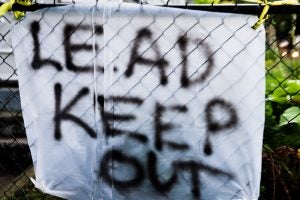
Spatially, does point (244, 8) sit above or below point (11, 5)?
below

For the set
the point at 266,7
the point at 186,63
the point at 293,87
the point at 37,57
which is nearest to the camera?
the point at 266,7

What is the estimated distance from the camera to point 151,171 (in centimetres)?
223

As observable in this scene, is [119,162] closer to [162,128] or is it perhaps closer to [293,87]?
[162,128]

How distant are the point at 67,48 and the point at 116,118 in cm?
45

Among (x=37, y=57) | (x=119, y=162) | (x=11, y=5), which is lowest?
(x=119, y=162)

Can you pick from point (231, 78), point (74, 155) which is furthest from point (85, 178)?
point (231, 78)

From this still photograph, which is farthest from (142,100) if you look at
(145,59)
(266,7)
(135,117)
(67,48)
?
(266,7)

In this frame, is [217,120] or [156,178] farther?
[156,178]

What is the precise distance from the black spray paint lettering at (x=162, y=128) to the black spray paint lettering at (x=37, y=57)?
0.57m

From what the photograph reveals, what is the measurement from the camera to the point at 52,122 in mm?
2262

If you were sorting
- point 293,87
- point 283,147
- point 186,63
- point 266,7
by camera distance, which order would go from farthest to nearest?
point 293,87 → point 283,147 → point 186,63 → point 266,7

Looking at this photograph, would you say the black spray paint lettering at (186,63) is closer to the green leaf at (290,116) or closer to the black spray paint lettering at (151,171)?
the black spray paint lettering at (151,171)

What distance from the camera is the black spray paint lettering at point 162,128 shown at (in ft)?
6.98

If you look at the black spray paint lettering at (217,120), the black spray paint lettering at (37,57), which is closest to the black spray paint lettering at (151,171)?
the black spray paint lettering at (217,120)
